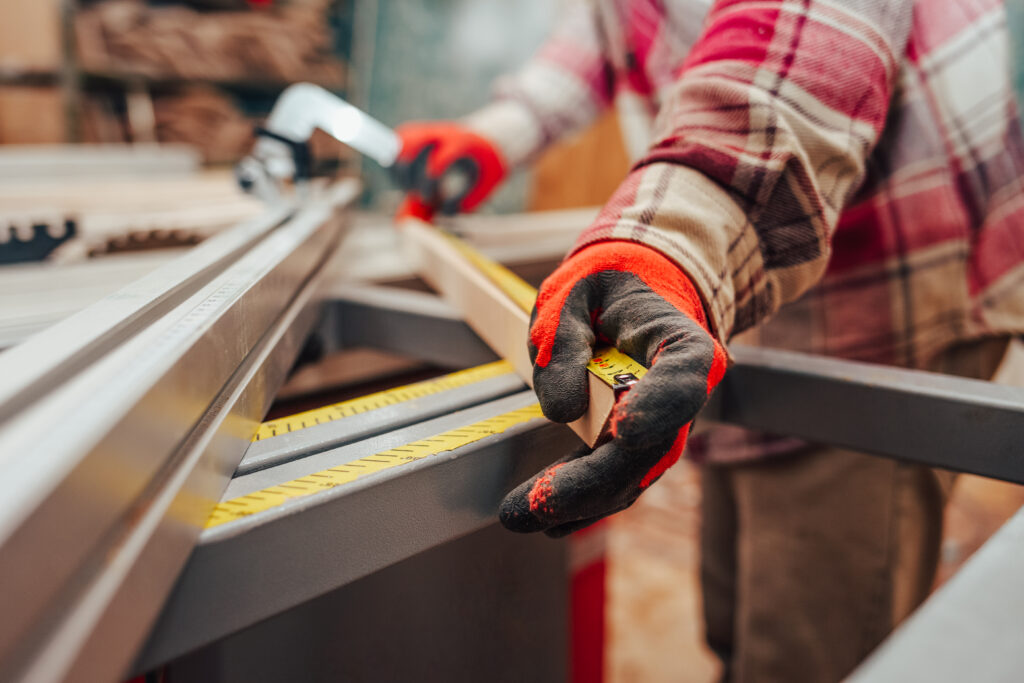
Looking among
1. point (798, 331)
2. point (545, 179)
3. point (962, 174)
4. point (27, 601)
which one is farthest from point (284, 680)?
point (545, 179)

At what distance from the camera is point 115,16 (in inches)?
102

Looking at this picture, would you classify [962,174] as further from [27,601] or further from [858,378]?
[27,601]

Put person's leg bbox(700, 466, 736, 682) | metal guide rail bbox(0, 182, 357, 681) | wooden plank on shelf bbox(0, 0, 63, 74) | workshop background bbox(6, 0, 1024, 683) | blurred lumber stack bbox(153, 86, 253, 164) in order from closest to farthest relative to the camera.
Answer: metal guide rail bbox(0, 182, 357, 681)
person's leg bbox(700, 466, 736, 682)
workshop background bbox(6, 0, 1024, 683)
wooden plank on shelf bbox(0, 0, 63, 74)
blurred lumber stack bbox(153, 86, 253, 164)

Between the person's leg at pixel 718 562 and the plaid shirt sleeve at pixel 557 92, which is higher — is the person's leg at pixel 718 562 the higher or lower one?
the lower one

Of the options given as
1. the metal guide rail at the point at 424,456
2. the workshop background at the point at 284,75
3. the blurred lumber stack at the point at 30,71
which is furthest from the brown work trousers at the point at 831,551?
the blurred lumber stack at the point at 30,71

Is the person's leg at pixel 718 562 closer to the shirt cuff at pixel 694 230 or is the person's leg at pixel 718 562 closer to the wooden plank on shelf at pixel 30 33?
the shirt cuff at pixel 694 230

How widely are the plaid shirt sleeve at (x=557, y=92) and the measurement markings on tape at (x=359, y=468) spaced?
0.93 m

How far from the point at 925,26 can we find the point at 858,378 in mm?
433

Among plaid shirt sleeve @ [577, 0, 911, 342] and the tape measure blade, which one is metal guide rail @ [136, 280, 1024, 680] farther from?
plaid shirt sleeve @ [577, 0, 911, 342]

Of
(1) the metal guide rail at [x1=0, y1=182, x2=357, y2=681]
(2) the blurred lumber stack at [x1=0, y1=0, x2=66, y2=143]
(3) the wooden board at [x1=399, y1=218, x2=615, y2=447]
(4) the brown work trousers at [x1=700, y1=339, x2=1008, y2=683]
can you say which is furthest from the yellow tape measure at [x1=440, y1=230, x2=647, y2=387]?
(2) the blurred lumber stack at [x1=0, y1=0, x2=66, y2=143]

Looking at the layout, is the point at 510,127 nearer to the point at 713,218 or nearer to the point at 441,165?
the point at 441,165

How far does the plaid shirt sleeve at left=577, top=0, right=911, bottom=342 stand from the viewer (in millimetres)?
511

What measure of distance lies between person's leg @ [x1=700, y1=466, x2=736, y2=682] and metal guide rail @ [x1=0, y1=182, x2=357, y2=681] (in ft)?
3.07

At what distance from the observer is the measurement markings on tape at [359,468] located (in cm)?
37
